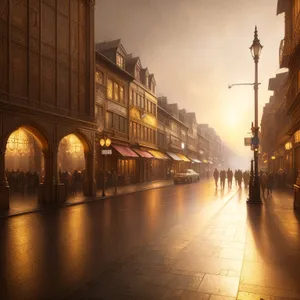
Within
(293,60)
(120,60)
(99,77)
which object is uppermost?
(120,60)

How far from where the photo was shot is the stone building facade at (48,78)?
51.0ft

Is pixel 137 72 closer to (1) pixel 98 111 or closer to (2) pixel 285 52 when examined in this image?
(1) pixel 98 111

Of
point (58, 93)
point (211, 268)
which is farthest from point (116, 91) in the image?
point (211, 268)

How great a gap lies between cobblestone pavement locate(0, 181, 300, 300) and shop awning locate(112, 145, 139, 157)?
1878 cm

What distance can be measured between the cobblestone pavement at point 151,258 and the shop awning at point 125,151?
18.8 meters

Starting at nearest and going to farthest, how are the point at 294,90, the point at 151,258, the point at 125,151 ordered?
the point at 151,258, the point at 294,90, the point at 125,151

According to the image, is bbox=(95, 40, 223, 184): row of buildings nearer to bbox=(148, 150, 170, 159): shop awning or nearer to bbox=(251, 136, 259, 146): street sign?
bbox=(148, 150, 170, 159): shop awning

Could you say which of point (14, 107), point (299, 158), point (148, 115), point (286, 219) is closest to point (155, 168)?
point (148, 115)

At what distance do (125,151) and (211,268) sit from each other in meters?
26.5

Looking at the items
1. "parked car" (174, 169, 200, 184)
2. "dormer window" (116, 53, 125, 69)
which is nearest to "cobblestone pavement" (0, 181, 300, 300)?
"dormer window" (116, 53, 125, 69)

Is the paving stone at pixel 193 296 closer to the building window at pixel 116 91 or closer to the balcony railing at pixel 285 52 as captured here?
the balcony railing at pixel 285 52

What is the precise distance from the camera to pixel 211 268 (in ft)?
19.6

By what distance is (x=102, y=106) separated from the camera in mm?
29516

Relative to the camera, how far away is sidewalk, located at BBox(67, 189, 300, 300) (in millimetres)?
4805
